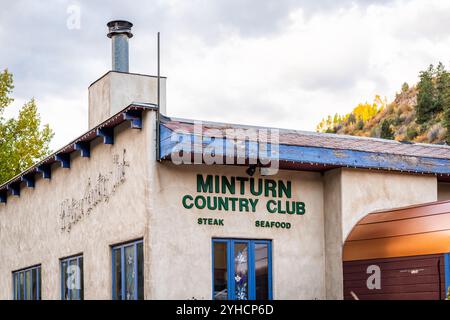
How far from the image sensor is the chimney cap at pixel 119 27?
22544 millimetres

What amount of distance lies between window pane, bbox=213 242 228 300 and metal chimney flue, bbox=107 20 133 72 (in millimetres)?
7497

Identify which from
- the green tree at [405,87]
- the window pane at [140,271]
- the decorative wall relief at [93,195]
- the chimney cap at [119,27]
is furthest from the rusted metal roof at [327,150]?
the green tree at [405,87]

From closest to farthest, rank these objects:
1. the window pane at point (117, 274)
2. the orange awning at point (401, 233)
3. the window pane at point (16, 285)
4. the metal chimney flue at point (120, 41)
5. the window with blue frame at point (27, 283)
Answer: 1. the orange awning at point (401, 233)
2. the window pane at point (117, 274)
3. the window with blue frame at point (27, 283)
4. the metal chimney flue at point (120, 41)
5. the window pane at point (16, 285)

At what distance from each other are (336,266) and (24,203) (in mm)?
9950

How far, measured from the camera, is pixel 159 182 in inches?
621

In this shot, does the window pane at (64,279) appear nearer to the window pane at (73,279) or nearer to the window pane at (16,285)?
the window pane at (73,279)

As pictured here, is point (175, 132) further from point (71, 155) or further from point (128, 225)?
point (71, 155)

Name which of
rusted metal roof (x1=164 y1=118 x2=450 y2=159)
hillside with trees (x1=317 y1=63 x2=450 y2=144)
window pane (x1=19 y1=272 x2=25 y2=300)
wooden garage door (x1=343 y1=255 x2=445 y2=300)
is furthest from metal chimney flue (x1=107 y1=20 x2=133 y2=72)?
hillside with trees (x1=317 y1=63 x2=450 y2=144)

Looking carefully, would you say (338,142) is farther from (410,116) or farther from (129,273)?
(410,116)

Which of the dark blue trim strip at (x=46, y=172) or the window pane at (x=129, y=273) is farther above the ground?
the dark blue trim strip at (x=46, y=172)
